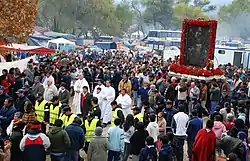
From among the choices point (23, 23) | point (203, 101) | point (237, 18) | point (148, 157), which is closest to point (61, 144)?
point (148, 157)

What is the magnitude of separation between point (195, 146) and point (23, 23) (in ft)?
40.1

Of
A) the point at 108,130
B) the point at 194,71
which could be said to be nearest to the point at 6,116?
the point at 108,130

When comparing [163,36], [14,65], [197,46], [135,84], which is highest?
[163,36]

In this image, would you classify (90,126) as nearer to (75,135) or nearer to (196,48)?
(75,135)

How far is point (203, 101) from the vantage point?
56.5ft

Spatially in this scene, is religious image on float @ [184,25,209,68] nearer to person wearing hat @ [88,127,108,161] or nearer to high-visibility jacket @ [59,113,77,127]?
high-visibility jacket @ [59,113,77,127]

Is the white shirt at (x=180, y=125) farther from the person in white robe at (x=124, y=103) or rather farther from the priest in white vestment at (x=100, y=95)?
the priest in white vestment at (x=100, y=95)

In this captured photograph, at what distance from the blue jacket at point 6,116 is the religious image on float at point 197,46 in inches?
578

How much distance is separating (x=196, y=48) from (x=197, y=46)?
0.12 meters

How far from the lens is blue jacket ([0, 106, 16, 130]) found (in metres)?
10.7

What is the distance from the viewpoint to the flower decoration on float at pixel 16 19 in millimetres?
18953

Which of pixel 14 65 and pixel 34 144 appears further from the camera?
pixel 14 65

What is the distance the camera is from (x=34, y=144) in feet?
28.7

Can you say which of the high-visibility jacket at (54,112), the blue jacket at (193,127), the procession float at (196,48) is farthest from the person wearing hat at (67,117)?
the procession float at (196,48)
